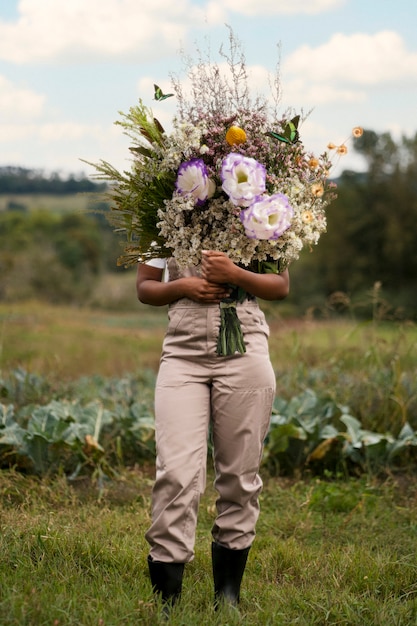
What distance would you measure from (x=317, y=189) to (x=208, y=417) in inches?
42.7

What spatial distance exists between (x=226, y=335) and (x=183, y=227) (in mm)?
486

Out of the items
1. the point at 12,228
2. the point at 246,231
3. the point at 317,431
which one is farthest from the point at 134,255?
the point at 12,228

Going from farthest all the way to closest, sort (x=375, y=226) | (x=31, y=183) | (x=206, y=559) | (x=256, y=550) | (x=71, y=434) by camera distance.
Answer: (x=31, y=183) < (x=375, y=226) < (x=71, y=434) < (x=256, y=550) < (x=206, y=559)

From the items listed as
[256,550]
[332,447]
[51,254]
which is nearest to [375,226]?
[51,254]

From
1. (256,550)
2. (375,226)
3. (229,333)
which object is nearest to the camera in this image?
(229,333)

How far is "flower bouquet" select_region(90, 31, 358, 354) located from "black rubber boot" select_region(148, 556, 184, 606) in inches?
35.6

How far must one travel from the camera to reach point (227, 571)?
Result: 3.58 m

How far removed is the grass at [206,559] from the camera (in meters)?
3.29

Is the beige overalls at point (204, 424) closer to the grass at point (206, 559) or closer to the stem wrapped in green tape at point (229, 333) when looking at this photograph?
the stem wrapped in green tape at point (229, 333)

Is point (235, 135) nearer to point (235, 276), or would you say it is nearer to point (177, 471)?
point (235, 276)

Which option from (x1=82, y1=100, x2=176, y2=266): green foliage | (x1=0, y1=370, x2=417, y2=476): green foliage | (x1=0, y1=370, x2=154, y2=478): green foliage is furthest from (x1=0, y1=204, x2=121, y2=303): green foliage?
(x1=82, y1=100, x2=176, y2=266): green foliage

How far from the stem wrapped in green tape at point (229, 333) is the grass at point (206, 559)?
1.04 meters

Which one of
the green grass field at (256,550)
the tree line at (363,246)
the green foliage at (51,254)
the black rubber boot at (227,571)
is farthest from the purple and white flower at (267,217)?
the tree line at (363,246)

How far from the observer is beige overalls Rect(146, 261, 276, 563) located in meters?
3.36
